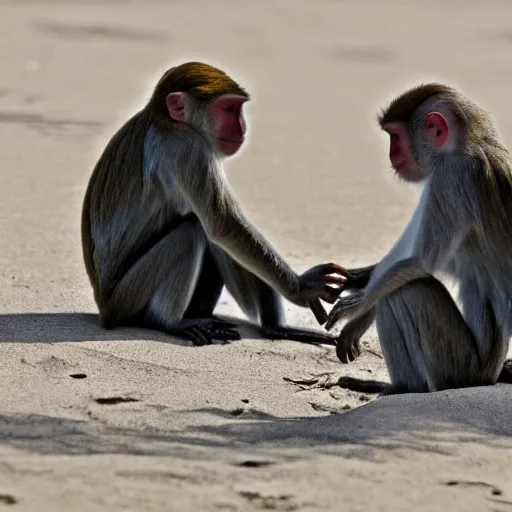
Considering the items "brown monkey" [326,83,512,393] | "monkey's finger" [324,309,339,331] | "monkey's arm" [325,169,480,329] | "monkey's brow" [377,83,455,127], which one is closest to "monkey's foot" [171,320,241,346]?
"monkey's finger" [324,309,339,331]

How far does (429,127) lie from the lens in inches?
310

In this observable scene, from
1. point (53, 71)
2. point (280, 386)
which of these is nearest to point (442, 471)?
point (280, 386)

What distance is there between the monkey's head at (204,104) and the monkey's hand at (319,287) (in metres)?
0.99

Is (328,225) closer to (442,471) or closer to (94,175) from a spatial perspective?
(94,175)

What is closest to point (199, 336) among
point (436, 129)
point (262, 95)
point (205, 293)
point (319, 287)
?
point (205, 293)

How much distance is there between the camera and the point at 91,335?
889 centimetres

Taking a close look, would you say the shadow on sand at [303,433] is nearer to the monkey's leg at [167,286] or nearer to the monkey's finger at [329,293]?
the monkey's finger at [329,293]

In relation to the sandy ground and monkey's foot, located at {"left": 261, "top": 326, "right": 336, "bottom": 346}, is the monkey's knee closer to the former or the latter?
the sandy ground

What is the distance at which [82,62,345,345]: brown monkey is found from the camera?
351 inches

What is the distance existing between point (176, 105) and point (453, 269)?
229cm

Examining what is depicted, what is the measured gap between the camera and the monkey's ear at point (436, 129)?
779cm

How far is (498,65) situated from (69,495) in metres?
18.4

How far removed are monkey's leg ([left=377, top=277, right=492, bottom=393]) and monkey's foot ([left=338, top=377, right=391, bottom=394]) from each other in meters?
0.48

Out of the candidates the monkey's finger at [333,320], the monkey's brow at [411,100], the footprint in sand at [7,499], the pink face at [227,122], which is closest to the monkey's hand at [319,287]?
the monkey's finger at [333,320]
